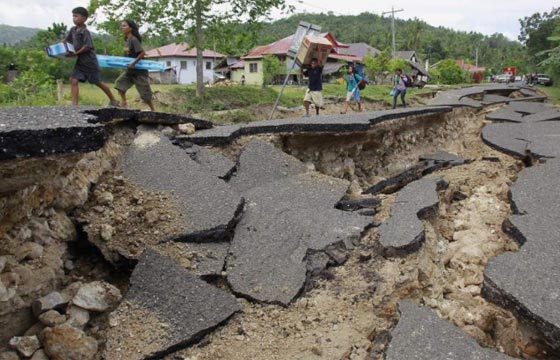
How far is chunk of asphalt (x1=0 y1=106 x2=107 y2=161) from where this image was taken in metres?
2.23

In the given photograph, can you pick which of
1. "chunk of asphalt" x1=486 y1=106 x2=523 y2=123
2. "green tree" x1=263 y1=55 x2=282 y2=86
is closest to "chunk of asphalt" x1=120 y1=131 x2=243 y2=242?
"chunk of asphalt" x1=486 y1=106 x2=523 y2=123

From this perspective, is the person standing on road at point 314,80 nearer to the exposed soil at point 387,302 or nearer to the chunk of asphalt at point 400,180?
the chunk of asphalt at point 400,180

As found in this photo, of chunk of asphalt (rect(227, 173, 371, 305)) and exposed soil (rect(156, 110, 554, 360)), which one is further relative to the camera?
chunk of asphalt (rect(227, 173, 371, 305))

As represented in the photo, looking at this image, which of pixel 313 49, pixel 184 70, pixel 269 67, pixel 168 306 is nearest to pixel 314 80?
pixel 313 49

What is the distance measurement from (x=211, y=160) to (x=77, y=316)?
→ 7.44 ft

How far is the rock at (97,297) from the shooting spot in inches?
104

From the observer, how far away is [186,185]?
3.91 metres

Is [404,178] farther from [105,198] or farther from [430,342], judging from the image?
[105,198]

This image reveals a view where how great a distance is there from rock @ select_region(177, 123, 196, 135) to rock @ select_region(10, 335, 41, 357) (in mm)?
3069

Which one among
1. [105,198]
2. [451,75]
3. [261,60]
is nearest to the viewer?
[105,198]

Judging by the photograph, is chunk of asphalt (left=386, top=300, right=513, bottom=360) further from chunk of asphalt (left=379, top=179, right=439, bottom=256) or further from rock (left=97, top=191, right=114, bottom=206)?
rock (left=97, top=191, right=114, bottom=206)

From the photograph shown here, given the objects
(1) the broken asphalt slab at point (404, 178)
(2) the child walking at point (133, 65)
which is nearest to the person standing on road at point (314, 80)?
(2) the child walking at point (133, 65)

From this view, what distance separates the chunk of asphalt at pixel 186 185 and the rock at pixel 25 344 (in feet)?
3.61

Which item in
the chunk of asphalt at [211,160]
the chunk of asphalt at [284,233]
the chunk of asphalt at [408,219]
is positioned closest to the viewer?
the chunk of asphalt at [284,233]
